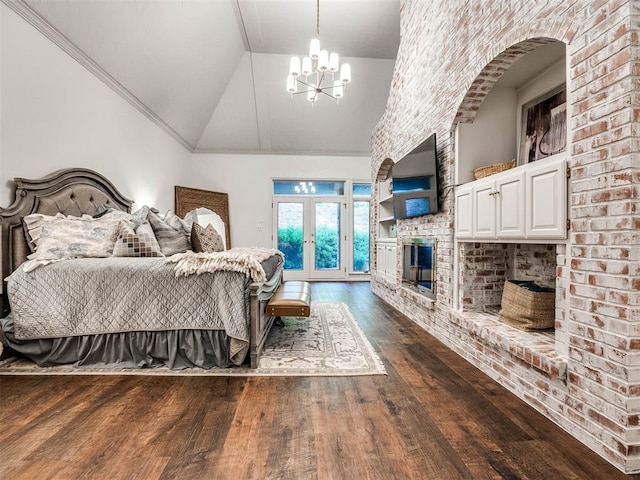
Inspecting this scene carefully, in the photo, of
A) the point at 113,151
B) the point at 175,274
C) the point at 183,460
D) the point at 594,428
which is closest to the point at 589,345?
the point at 594,428

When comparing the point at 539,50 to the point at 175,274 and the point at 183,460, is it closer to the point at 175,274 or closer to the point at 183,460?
the point at 175,274

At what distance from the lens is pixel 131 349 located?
236cm

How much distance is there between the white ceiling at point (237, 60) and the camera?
11.3 feet

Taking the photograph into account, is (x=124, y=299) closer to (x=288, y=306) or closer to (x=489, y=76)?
(x=288, y=306)

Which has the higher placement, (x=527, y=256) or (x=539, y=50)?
(x=539, y=50)

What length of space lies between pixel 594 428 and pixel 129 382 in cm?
249

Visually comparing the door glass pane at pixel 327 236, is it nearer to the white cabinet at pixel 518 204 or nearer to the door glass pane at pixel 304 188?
the door glass pane at pixel 304 188

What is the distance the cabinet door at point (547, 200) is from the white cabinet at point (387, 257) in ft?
8.52

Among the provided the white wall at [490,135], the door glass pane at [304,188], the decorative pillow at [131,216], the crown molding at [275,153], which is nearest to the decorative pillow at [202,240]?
the decorative pillow at [131,216]

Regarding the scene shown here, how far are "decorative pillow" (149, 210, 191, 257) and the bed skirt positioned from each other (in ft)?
3.30

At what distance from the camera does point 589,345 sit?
1.50 meters

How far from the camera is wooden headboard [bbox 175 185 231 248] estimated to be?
6.12 metres

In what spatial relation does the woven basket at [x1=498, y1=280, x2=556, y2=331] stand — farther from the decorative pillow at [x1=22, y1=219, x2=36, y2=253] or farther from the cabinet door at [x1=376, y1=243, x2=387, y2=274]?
the decorative pillow at [x1=22, y1=219, x2=36, y2=253]

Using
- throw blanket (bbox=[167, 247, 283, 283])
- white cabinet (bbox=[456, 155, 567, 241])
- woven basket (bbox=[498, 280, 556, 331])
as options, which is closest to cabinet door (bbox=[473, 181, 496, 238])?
white cabinet (bbox=[456, 155, 567, 241])
